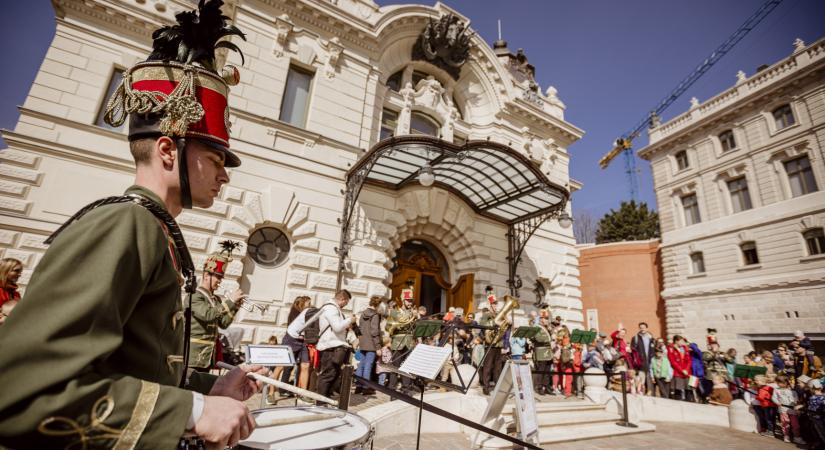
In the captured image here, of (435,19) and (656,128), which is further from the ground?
(656,128)

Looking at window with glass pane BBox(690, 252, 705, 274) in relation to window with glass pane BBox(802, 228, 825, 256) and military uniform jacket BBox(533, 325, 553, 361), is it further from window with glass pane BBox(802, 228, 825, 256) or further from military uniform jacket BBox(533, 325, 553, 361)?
military uniform jacket BBox(533, 325, 553, 361)

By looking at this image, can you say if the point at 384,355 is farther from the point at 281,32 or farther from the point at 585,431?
the point at 281,32

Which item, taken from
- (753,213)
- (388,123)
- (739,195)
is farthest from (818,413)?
(739,195)

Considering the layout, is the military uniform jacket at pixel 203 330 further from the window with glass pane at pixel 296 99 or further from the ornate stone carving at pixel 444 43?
the ornate stone carving at pixel 444 43

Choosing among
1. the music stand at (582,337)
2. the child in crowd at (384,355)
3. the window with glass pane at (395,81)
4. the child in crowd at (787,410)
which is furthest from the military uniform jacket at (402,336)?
the child in crowd at (787,410)

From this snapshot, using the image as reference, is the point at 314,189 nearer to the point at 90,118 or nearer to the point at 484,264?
the point at 90,118

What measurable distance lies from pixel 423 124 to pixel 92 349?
44.8ft

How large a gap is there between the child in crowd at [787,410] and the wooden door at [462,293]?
8.24 m

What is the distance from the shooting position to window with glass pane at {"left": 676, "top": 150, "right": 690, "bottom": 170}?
24.9m

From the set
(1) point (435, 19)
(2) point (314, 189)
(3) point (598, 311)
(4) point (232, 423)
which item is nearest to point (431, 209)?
(2) point (314, 189)

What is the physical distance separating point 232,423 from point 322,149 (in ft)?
33.0

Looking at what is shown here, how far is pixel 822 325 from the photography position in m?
16.2

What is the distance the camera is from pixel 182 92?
5.03ft

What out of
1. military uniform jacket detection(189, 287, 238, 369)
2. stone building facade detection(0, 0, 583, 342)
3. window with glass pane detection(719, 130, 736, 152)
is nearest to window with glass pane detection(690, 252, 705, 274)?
window with glass pane detection(719, 130, 736, 152)
